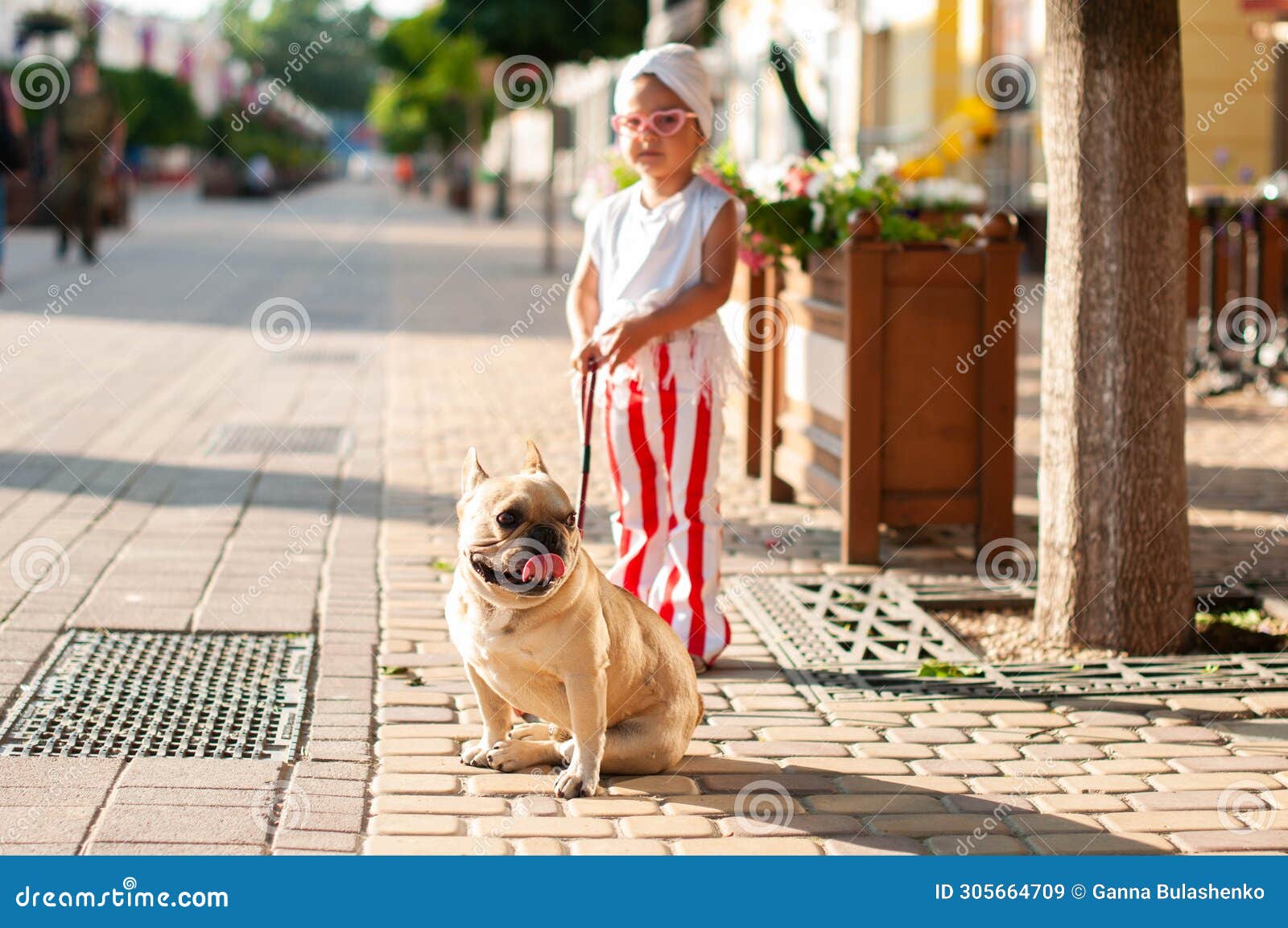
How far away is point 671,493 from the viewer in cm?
524

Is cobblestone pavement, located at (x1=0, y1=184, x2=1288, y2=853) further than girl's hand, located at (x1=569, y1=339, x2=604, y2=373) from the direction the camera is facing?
No

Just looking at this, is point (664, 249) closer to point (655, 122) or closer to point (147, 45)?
point (655, 122)

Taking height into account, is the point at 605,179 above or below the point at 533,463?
above

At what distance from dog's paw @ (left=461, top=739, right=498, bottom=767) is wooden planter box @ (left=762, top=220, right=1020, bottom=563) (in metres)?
A: 2.81

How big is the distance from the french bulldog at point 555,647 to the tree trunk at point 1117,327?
1.79m

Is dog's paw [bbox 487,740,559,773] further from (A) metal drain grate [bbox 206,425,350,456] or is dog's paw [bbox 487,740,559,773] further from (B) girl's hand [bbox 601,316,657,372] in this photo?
(A) metal drain grate [bbox 206,425,350,456]

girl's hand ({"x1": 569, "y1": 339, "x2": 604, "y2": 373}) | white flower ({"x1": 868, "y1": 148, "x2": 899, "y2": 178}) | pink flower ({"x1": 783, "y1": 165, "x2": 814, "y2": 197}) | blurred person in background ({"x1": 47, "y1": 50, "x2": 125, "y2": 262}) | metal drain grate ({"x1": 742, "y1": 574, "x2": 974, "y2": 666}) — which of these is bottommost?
metal drain grate ({"x1": 742, "y1": 574, "x2": 974, "y2": 666})

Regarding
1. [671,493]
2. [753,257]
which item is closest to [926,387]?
[753,257]

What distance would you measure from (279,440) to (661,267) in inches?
197

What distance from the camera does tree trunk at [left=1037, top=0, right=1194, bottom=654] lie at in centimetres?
524

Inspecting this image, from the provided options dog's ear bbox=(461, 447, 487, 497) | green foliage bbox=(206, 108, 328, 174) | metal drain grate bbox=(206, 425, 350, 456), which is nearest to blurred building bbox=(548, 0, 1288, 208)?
metal drain grate bbox=(206, 425, 350, 456)

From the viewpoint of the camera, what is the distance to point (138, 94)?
5612 cm

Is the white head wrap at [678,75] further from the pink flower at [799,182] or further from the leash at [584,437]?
the pink flower at [799,182]

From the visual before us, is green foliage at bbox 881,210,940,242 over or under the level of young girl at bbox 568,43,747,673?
over
